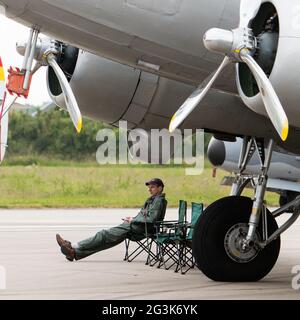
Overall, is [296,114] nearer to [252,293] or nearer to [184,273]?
[252,293]

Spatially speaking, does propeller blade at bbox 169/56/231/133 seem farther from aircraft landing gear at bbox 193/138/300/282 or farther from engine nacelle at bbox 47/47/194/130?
engine nacelle at bbox 47/47/194/130

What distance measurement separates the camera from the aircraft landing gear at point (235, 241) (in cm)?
950

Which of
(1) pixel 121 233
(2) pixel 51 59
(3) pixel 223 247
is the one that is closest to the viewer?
(2) pixel 51 59

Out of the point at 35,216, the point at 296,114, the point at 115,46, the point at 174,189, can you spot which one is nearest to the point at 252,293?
the point at 296,114

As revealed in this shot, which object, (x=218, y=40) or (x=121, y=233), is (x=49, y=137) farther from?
(x=218, y=40)

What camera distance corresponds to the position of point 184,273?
10594mm

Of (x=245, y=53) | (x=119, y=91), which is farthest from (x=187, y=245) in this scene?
(x=245, y=53)

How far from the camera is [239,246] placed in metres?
9.57

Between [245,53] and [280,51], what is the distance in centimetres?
35

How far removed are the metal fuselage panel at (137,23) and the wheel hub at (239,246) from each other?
198cm

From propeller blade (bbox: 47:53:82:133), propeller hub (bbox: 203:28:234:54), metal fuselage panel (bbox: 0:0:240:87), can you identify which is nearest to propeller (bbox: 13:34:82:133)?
propeller blade (bbox: 47:53:82:133)

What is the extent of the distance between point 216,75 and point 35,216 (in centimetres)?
→ 1423

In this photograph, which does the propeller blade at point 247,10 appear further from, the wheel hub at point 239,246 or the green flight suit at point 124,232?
the green flight suit at point 124,232

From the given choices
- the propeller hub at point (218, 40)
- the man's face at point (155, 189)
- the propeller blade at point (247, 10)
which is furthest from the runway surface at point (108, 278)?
the propeller blade at point (247, 10)
